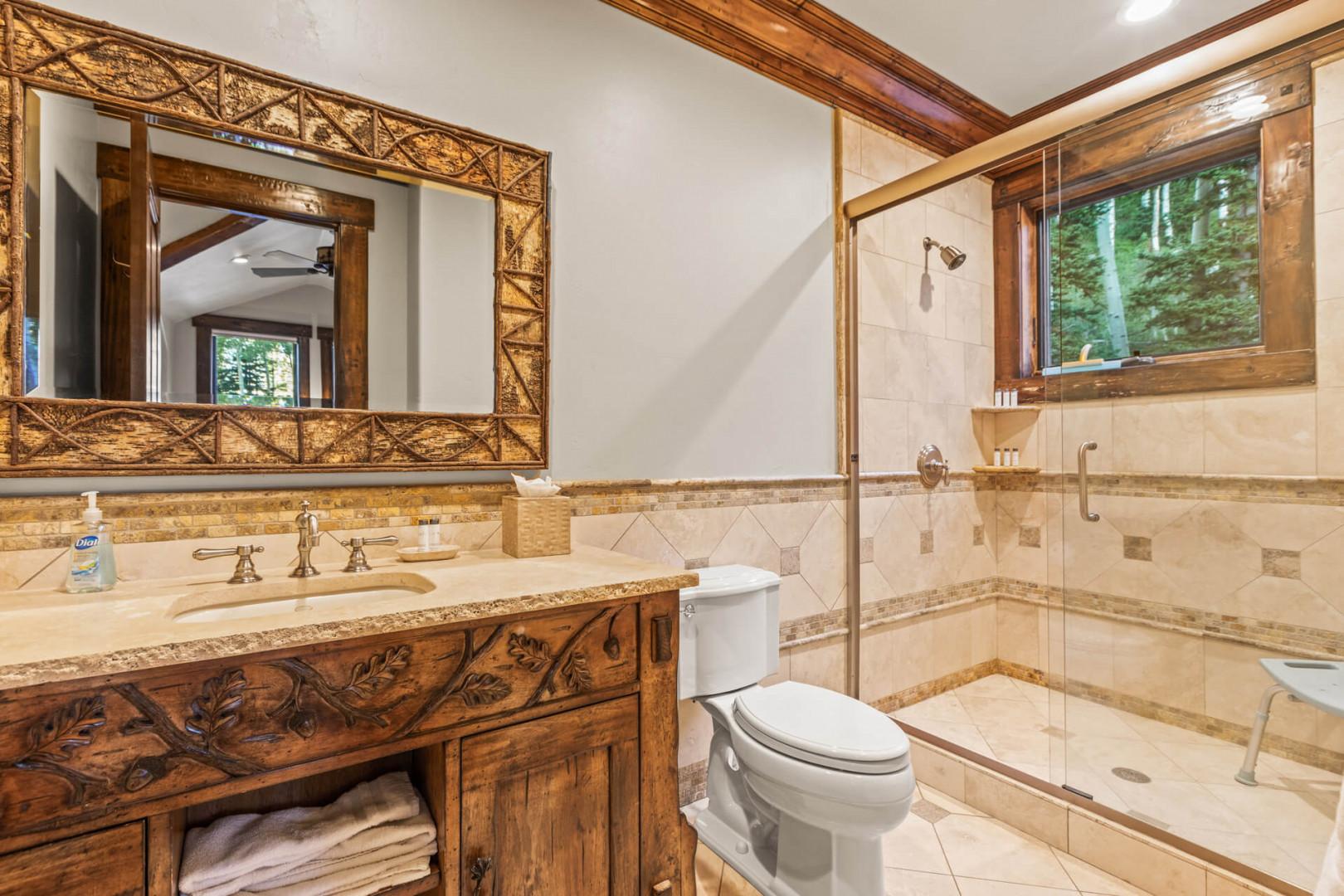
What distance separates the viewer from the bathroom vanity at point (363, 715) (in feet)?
2.50

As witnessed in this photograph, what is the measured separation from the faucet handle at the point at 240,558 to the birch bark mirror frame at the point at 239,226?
0.53ft

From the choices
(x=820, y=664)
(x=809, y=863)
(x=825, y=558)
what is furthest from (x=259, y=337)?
(x=820, y=664)

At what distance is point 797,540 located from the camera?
7.01ft

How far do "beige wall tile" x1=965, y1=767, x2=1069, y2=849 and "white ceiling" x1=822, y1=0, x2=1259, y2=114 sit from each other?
2.43 metres

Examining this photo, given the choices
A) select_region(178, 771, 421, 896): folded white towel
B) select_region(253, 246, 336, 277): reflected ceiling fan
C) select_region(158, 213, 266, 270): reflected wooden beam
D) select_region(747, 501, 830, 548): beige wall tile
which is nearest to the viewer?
select_region(178, 771, 421, 896): folded white towel

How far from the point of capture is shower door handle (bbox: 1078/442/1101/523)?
2074mm

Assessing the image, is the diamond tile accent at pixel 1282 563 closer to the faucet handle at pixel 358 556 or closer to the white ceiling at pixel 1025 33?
the white ceiling at pixel 1025 33

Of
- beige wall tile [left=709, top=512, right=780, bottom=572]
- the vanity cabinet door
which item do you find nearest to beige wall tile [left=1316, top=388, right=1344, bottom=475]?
beige wall tile [left=709, top=512, right=780, bottom=572]

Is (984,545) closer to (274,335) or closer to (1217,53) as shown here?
(1217,53)

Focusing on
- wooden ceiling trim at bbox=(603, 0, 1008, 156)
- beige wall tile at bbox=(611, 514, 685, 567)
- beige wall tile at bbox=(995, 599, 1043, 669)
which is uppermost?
wooden ceiling trim at bbox=(603, 0, 1008, 156)

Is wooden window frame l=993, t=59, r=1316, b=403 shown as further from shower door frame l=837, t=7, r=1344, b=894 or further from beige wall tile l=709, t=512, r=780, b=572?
beige wall tile l=709, t=512, r=780, b=572

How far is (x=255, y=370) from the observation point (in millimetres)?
1286

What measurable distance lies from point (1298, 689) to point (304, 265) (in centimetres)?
274

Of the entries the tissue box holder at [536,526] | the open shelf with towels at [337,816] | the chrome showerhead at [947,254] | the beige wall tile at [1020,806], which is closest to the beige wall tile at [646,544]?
the tissue box holder at [536,526]
